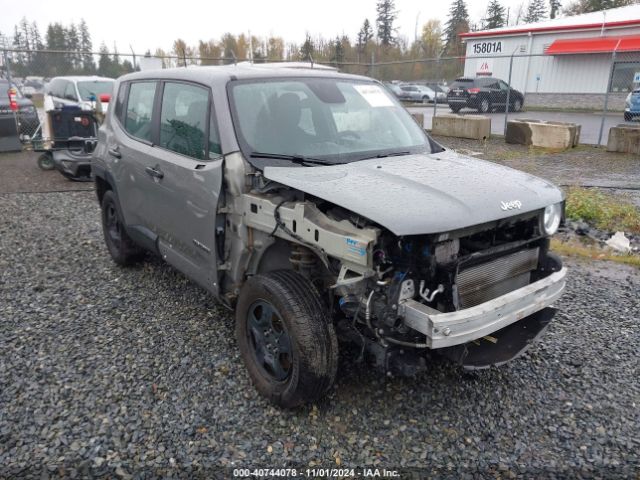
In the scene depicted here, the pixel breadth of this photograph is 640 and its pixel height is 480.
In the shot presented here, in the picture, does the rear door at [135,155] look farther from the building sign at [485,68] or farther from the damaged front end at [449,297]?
the building sign at [485,68]

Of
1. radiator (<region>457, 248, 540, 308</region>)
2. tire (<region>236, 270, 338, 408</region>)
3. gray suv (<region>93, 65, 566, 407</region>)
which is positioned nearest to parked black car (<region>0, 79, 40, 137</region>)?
gray suv (<region>93, 65, 566, 407</region>)

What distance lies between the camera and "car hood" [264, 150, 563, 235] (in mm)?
2482

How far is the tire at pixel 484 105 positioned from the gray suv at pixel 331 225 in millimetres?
18976

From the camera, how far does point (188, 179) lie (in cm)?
357

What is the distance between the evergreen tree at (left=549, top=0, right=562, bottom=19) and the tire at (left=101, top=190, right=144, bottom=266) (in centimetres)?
6959

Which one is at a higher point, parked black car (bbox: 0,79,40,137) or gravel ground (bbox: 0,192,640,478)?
parked black car (bbox: 0,79,40,137)

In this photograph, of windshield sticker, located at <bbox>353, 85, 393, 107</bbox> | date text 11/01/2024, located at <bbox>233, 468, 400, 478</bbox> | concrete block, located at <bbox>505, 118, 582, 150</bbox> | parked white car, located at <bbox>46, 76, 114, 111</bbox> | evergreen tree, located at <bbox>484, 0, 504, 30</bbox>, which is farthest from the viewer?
evergreen tree, located at <bbox>484, 0, 504, 30</bbox>

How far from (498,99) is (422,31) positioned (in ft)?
197

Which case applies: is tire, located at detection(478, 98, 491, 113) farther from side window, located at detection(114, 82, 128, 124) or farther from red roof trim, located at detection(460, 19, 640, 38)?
side window, located at detection(114, 82, 128, 124)

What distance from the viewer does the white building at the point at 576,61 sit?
24906 millimetres

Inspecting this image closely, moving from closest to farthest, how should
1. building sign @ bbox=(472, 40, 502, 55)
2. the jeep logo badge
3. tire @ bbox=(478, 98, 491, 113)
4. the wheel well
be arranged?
the jeep logo badge → the wheel well → tire @ bbox=(478, 98, 491, 113) → building sign @ bbox=(472, 40, 502, 55)

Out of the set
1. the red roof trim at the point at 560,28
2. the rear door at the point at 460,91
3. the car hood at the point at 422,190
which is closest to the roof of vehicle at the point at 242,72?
the car hood at the point at 422,190

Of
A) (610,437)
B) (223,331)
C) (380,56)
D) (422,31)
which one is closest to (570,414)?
(610,437)

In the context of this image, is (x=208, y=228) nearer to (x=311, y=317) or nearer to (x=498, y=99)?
(x=311, y=317)
